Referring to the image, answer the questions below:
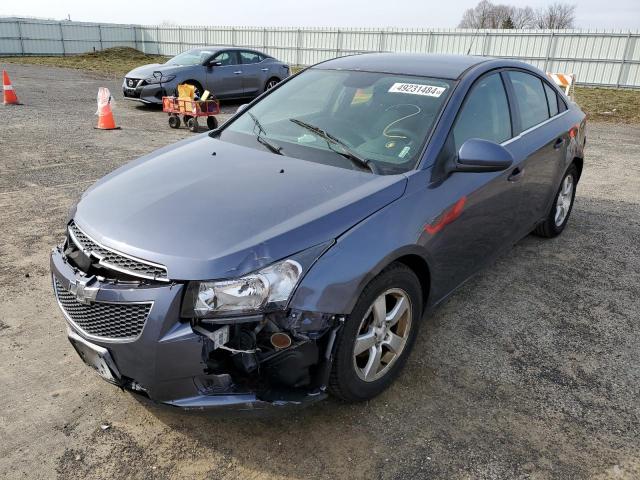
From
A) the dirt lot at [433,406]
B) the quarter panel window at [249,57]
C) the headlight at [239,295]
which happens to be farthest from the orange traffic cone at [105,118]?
the headlight at [239,295]

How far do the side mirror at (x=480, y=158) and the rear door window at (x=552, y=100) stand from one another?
6.49ft

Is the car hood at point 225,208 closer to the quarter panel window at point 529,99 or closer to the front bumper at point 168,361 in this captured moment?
the front bumper at point 168,361

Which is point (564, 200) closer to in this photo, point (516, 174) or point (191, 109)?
point (516, 174)

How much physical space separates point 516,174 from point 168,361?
9.14ft

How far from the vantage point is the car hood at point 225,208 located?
226cm

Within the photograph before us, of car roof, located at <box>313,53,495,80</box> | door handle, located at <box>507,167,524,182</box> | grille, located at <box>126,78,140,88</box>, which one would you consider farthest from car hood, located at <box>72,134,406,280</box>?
grille, located at <box>126,78,140,88</box>

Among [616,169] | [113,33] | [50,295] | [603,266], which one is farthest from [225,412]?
[113,33]

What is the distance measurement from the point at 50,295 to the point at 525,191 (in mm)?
3631

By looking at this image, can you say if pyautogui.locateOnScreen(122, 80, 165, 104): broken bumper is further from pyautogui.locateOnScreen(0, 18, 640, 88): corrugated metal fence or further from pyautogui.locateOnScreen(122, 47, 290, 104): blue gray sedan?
pyautogui.locateOnScreen(0, 18, 640, 88): corrugated metal fence

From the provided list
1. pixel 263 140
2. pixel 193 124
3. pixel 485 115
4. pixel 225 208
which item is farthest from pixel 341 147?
pixel 193 124

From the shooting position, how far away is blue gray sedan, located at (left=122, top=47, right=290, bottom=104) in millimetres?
12594

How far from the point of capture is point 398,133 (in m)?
3.22

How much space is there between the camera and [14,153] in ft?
26.6

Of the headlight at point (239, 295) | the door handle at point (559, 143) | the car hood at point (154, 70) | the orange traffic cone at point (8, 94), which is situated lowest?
the orange traffic cone at point (8, 94)
